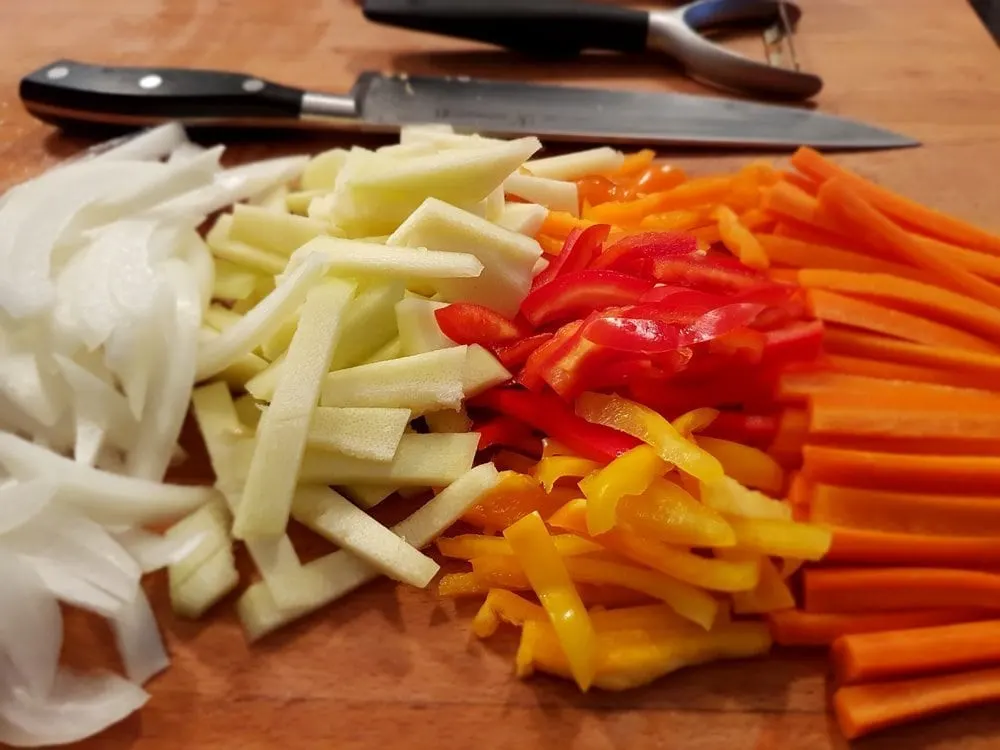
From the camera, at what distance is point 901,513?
137cm

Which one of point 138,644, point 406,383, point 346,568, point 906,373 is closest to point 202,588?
point 138,644

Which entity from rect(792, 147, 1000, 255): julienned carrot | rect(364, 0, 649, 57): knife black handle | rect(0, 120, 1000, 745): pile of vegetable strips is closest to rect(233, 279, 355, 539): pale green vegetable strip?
rect(0, 120, 1000, 745): pile of vegetable strips

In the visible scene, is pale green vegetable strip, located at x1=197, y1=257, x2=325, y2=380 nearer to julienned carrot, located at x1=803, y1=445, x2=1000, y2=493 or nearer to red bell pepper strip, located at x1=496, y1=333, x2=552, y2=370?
red bell pepper strip, located at x1=496, y1=333, x2=552, y2=370

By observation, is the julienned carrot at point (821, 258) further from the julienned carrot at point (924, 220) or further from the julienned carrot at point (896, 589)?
the julienned carrot at point (896, 589)

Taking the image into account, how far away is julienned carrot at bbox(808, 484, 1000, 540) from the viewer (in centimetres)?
135

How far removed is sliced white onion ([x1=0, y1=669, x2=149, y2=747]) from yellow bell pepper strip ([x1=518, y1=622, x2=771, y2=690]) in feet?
1.99

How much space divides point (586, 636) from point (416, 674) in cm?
28

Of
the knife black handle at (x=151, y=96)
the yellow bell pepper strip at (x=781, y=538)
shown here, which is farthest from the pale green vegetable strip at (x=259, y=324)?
the yellow bell pepper strip at (x=781, y=538)

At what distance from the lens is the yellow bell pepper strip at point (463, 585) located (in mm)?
1401

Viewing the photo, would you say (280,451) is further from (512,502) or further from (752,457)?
(752,457)

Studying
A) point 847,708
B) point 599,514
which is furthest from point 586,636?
point 847,708

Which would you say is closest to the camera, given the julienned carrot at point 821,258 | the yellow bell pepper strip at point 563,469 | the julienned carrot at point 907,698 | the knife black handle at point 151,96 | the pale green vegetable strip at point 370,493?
the julienned carrot at point 907,698

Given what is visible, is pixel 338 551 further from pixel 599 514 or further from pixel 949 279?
pixel 949 279

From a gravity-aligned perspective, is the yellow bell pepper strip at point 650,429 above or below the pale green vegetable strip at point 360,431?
above
